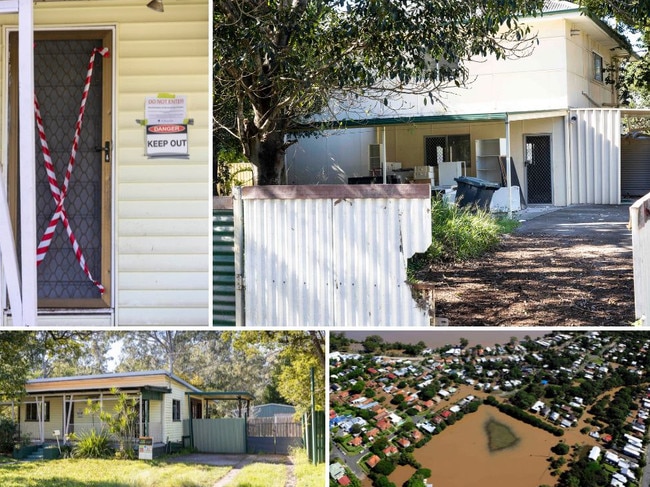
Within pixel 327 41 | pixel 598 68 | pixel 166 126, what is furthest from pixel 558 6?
pixel 166 126

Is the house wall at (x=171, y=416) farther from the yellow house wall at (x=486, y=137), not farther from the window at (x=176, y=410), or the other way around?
the yellow house wall at (x=486, y=137)

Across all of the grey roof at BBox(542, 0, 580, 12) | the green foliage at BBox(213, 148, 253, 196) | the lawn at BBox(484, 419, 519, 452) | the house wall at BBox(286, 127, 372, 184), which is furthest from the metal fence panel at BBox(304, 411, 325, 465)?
the house wall at BBox(286, 127, 372, 184)

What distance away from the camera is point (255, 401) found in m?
5.20


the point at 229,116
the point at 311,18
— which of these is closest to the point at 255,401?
the point at 311,18

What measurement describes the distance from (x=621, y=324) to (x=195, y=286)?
4.71m

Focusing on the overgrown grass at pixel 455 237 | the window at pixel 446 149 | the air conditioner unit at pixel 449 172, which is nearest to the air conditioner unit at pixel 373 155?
the window at pixel 446 149

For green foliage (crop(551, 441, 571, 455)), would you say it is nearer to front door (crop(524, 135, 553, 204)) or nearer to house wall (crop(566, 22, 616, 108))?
front door (crop(524, 135, 553, 204))

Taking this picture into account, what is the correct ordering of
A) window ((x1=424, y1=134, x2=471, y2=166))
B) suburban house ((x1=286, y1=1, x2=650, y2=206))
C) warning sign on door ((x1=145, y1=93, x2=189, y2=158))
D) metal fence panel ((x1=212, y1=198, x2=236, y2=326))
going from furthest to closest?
1. window ((x1=424, y1=134, x2=471, y2=166))
2. suburban house ((x1=286, y1=1, x2=650, y2=206))
3. metal fence panel ((x1=212, y1=198, x2=236, y2=326))
4. warning sign on door ((x1=145, y1=93, x2=189, y2=158))

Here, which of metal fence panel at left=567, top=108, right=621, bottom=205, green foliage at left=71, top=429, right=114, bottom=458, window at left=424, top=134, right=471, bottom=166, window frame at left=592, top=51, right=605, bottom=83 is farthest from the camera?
window frame at left=592, top=51, right=605, bottom=83

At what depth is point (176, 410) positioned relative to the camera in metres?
5.24

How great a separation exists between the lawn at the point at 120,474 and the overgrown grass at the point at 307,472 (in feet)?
1.29

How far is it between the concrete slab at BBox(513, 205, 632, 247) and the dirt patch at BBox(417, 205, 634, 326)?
236 millimetres

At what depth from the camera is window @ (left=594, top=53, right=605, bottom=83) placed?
2503 centimetres

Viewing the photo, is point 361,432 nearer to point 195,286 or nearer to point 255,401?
point 255,401
